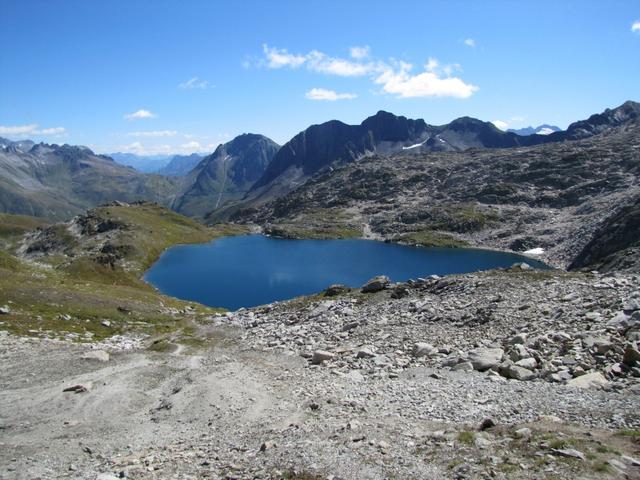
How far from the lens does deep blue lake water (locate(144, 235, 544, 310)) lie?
349 feet

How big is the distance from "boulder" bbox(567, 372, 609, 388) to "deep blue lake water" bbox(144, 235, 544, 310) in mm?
76275

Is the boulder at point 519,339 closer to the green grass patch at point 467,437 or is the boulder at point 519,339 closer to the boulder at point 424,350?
the boulder at point 424,350

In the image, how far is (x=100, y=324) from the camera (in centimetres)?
4641

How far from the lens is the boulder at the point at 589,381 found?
72.4 feet

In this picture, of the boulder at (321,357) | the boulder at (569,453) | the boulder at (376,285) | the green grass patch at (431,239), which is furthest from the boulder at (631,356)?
the green grass patch at (431,239)

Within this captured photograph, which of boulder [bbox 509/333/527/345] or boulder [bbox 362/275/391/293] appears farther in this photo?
boulder [bbox 362/275/391/293]

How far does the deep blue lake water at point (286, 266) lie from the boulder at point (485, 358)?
6977cm

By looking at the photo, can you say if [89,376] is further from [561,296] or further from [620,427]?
[561,296]

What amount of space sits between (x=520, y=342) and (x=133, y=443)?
22650mm

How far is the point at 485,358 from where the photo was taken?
27719mm

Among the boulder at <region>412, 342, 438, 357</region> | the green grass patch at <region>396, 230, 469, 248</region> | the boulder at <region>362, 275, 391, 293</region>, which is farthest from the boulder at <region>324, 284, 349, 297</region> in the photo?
the green grass patch at <region>396, 230, 469, 248</region>

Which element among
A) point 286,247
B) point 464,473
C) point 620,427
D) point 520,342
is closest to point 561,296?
point 520,342

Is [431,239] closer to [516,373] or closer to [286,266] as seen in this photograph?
[286,266]

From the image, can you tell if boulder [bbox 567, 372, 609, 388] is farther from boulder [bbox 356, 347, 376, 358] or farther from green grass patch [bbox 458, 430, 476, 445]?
boulder [bbox 356, 347, 376, 358]
